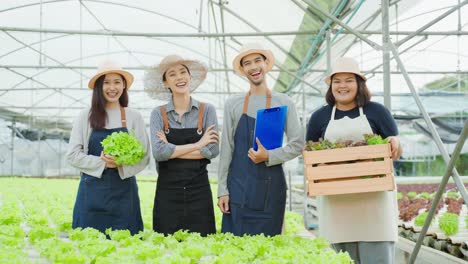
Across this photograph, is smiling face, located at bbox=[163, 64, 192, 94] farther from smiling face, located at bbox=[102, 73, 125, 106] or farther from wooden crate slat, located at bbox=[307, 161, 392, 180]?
wooden crate slat, located at bbox=[307, 161, 392, 180]

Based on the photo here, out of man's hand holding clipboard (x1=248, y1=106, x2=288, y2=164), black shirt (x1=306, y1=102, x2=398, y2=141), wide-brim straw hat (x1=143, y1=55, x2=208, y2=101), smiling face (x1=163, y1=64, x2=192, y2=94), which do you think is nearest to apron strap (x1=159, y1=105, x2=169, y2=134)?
smiling face (x1=163, y1=64, x2=192, y2=94)

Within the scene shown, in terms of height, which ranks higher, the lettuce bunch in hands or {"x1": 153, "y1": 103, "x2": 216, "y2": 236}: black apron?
the lettuce bunch in hands

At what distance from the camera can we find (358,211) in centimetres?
313

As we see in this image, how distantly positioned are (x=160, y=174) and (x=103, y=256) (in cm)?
103

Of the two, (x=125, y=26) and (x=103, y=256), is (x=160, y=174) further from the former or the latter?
(x=125, y=26)

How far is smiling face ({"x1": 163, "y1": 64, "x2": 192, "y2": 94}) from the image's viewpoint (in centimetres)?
335

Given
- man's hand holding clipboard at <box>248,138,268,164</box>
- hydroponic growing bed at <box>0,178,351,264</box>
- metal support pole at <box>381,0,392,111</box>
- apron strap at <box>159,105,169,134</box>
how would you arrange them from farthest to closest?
metal support pole at <box>381,0,392,111</box>
apron strap at <box>159,105,169,134</box>
man's hand holding clipboard at <box>248,138,268,164</box>
hydroponic growing bed at <box>0,178,351,264</box>

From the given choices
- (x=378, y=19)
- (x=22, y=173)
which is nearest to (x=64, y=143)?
(x=22, y=173)

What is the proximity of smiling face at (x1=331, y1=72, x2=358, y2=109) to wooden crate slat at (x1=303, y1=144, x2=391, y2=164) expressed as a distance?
1.38 ft

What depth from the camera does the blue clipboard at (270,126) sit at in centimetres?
314

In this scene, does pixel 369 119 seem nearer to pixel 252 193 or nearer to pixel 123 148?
pixel 252 193

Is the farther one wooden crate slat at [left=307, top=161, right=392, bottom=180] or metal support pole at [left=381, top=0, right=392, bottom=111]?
metal support pole at [left=381, top=0, right=392, bottom=111]

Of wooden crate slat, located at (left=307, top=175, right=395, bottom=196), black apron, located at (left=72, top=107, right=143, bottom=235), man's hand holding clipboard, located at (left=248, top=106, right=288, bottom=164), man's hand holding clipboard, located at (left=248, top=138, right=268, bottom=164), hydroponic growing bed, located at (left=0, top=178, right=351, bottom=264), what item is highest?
man's hand holding clipboard, located at (left=248, top=106, right=288, bottom=164)

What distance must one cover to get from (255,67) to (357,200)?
103cm
